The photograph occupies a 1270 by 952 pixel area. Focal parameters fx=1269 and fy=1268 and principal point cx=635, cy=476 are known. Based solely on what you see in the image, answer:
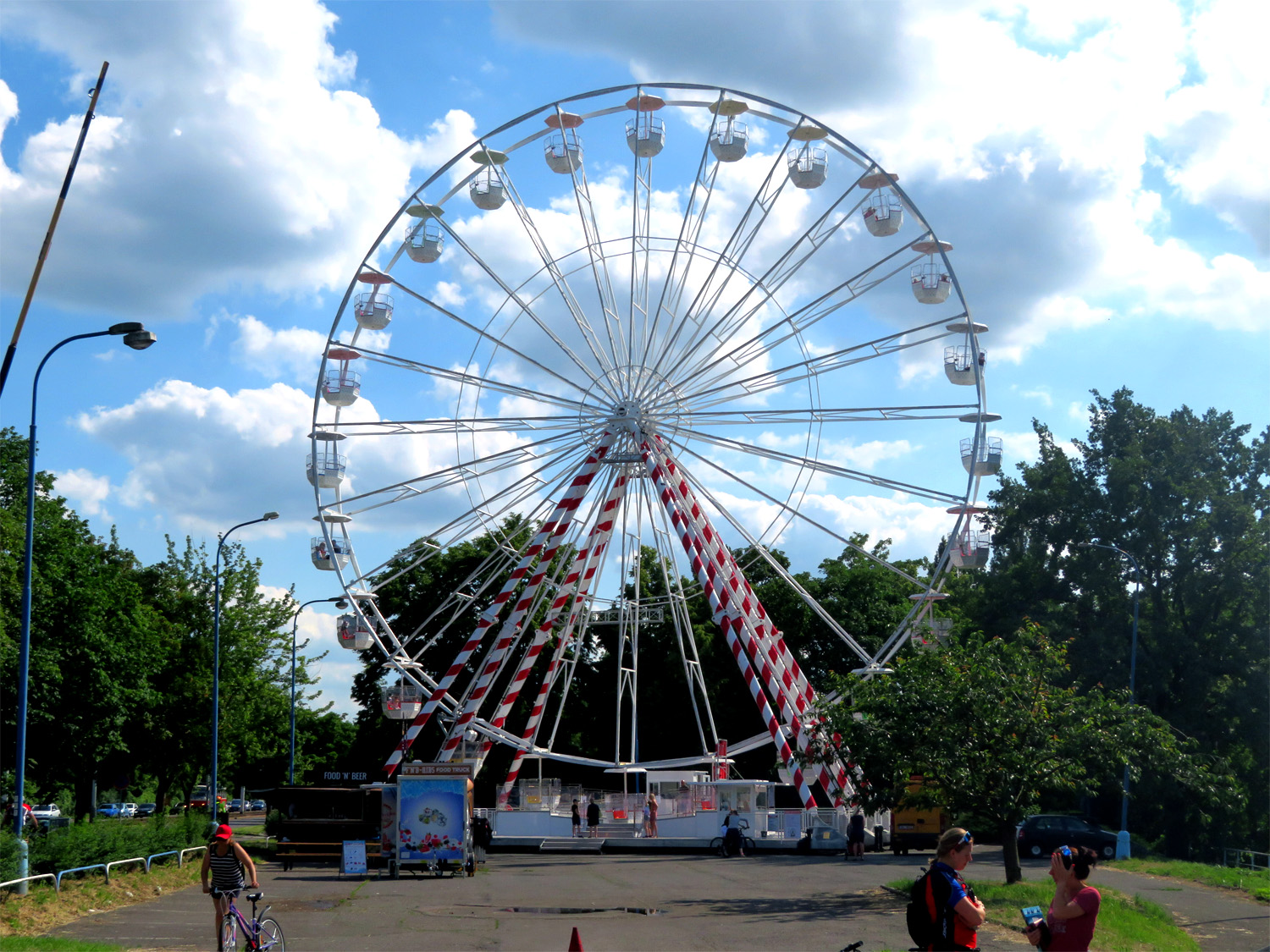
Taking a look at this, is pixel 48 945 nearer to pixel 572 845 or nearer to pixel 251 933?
pixel 251 933

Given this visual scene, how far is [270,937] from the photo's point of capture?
13.7 meters

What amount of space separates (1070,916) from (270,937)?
8741 millimetres

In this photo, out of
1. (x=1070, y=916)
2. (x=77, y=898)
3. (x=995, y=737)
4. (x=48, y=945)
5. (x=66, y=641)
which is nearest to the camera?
(x=1070, y=916)

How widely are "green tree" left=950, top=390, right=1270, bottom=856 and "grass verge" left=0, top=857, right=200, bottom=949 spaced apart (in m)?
32.3

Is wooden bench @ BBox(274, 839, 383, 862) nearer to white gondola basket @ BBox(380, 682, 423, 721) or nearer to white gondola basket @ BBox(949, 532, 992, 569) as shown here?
white gondola basket @ BBox(380, 682, 423, 721)

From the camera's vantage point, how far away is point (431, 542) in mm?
33406

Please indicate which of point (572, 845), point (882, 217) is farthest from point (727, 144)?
point (572, 845)

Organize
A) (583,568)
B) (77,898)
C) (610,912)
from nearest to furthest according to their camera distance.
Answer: (77,898) < (610,912) < (583,568)

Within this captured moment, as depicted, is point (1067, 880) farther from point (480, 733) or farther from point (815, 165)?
point (480, 733)

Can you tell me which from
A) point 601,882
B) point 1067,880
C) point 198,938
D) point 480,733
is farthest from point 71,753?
point 1067,880

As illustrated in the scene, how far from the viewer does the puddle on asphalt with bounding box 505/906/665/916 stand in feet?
63.8

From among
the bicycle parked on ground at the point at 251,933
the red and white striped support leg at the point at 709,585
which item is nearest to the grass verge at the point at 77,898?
the bicycle parked on ground at the point at 251,933

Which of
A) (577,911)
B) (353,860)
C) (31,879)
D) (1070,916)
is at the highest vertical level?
(1070,916)

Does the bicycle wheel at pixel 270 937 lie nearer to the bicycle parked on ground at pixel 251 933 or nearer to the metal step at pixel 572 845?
the bicycle parked on ground at pixel 251 933
